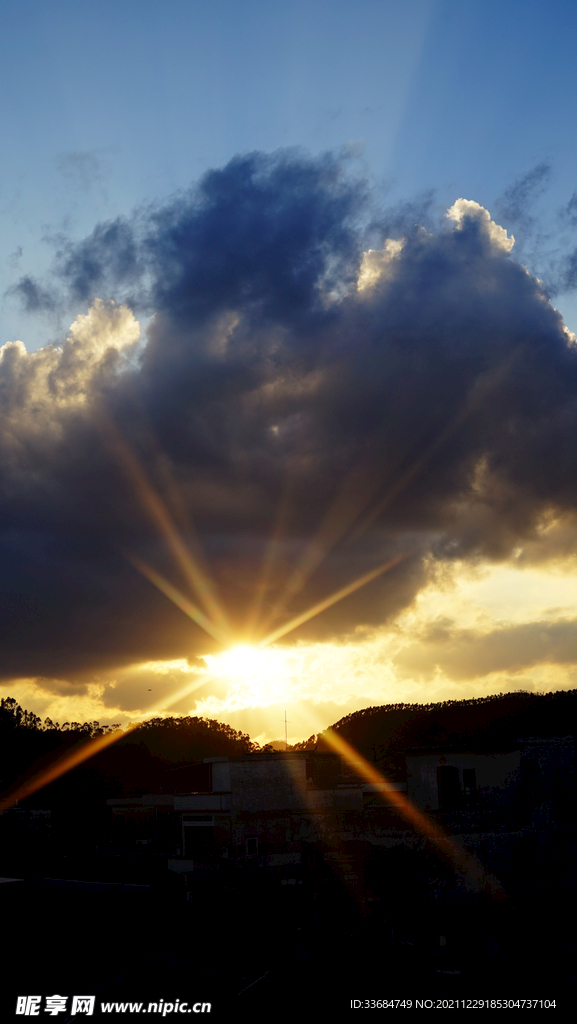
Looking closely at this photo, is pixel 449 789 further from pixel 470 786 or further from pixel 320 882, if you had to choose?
pixel 320 882

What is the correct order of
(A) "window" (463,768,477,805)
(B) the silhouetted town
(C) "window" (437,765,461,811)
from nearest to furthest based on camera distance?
(B) the silhouetted town, (A) "window" (463,768,477,805), (C) "window" (437,765,461,811)

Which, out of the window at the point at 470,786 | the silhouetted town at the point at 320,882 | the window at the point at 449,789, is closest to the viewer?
the silhouetted town at the point at 320,882

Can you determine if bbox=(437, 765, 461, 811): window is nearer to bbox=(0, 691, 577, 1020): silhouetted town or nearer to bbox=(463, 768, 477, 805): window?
bbox=(0, 691, 577, 1020): silhouetted town

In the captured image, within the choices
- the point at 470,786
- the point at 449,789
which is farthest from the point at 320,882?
the point at 470,786

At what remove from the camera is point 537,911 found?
4178 centimetres

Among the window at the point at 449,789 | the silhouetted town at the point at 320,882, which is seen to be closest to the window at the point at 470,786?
the silhouetted town at the point at 320,882

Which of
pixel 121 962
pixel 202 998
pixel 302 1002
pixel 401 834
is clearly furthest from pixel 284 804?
pixel 202 998

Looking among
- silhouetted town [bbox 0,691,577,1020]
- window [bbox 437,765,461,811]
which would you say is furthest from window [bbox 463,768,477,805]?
window [bbox 437,765,461,811]

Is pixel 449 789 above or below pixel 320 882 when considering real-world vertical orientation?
above

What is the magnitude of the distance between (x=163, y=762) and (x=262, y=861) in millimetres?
53993

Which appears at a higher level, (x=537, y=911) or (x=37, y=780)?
(x=37, y=780)

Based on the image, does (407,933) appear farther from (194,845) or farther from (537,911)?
(194,845)

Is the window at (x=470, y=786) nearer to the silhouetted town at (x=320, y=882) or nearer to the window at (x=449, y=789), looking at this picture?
the silhouetted town at (x=320, y=882)

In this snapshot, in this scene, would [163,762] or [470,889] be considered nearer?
[470,889]
